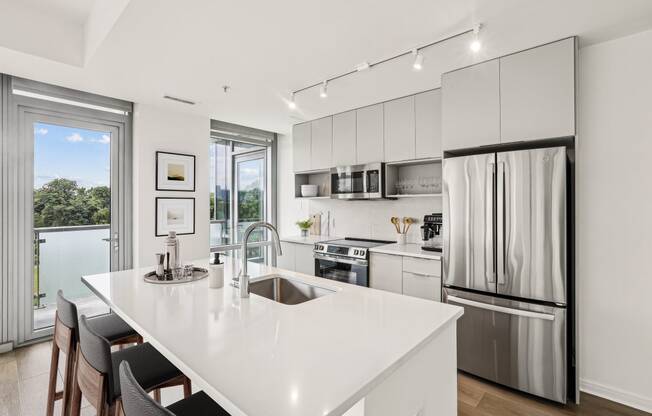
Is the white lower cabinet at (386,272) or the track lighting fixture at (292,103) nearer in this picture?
the white lower cabinet at (386,272)

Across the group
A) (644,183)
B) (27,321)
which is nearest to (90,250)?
(27,321)

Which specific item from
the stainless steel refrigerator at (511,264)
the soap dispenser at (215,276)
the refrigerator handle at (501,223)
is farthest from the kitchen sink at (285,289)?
the refrigerator handle at (501,223)

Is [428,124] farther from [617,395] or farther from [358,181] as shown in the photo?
[617,395]

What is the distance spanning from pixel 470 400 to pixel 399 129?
253cm

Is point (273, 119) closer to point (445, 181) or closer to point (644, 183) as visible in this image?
point (445, 181)

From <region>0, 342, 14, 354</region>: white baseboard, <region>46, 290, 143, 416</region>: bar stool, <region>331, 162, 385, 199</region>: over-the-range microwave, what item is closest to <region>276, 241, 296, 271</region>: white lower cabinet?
<region>331, 162, 385, 199</region>: over-the-range microwave

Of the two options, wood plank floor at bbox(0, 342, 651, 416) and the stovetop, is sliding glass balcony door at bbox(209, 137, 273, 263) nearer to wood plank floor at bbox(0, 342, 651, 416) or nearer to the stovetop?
the stovetop

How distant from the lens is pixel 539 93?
7.61 feet

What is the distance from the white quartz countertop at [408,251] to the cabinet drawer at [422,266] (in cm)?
5

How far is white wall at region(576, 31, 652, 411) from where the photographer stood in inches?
86.0

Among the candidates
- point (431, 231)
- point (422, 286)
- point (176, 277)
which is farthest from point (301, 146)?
point (176, 277)

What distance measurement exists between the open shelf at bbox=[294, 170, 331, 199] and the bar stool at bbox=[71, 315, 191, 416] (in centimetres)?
325

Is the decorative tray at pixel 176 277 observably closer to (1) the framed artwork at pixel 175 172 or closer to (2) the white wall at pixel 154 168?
(2) the white wall at pixel 154 168

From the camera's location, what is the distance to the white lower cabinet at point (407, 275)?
9.53 ft
